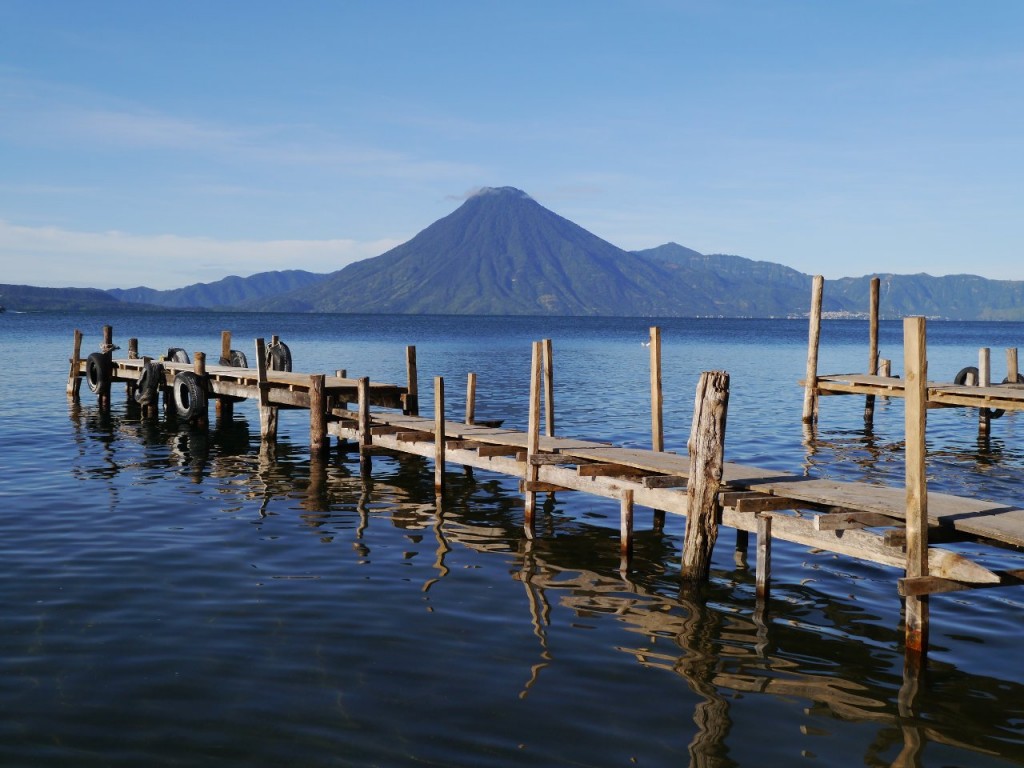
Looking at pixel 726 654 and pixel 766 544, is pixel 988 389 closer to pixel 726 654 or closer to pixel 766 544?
pixel 766 544

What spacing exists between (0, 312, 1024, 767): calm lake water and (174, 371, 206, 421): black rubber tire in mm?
6853

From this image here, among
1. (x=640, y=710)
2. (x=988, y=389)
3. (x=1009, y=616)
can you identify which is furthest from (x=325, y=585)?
(x=988, y=389)

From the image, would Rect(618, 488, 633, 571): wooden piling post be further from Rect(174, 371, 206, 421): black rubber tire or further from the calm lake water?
Rect(174, 371, 206, 421): black rubber tire

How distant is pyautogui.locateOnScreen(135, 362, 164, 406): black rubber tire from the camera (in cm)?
2958

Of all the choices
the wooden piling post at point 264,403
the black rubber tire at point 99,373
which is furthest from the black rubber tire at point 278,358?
the wooden piling post at point 264,403

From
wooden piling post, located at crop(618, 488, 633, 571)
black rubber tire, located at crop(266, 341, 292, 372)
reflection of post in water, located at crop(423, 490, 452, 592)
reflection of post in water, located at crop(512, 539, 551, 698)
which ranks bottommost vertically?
reflection of post in water, located at crop(512, 539, 551, 698)

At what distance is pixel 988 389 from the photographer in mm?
26344

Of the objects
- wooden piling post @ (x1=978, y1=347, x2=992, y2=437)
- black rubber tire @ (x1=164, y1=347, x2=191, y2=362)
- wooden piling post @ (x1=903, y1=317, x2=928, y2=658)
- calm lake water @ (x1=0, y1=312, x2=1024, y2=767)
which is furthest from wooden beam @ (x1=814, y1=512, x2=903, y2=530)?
black rubber tire @ (x1=164, y1=347, x2=191, y2=362)

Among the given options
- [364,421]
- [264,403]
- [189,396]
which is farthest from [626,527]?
[189,396]

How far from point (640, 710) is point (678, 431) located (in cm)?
1933

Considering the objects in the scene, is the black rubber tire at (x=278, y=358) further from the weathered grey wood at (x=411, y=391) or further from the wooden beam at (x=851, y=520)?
the wooden beam at (x=851, y=520)

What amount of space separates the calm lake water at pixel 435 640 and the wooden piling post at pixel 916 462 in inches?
45.1

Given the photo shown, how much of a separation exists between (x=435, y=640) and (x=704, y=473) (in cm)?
409

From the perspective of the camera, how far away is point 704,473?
11.9m
